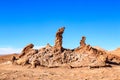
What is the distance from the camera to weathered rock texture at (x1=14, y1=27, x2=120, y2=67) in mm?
36625

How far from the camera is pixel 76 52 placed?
4003 cm

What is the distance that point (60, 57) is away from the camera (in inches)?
1487

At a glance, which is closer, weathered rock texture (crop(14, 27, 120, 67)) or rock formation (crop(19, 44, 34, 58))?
weathered rock texture (crop(14, 27, 120, 67))

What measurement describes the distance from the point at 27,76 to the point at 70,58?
1258 cm

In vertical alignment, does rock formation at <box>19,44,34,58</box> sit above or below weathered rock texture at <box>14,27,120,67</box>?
above

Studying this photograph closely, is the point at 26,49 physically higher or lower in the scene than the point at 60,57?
higher

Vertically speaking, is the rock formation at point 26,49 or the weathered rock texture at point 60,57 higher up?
the rock formation at point 26,49

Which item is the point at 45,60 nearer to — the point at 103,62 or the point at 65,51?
the point at 65,51

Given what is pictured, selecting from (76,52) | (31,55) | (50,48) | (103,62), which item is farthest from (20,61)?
(103,62)

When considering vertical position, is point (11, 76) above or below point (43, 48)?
below

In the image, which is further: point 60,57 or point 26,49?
point 26,49

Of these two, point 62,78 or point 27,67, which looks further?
point 27,67

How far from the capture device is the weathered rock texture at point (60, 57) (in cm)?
3662

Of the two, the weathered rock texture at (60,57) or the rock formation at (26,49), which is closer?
the weathered rock texture at (60,57)
